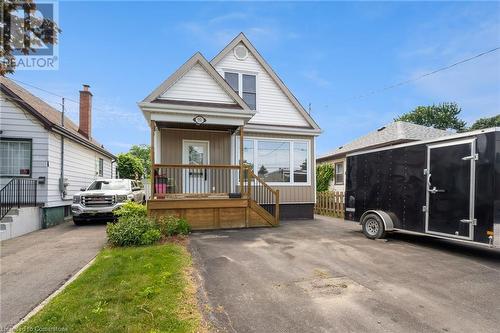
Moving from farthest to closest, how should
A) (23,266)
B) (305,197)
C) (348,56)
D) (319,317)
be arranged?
(348,56) < (305,197) < (23,266) < (319,317)

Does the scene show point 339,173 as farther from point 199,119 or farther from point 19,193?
point 19,193

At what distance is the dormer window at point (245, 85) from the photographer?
1316 cm

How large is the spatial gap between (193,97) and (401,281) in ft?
28.7

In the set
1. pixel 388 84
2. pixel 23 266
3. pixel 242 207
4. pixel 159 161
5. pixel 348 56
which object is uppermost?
pixel 348 56

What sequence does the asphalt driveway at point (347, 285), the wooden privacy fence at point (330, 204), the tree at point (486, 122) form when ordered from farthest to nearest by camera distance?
the tree at point (486, 122), the wooden privacy fence at point (330, 204), the asphalt driveway at point (347, 285)

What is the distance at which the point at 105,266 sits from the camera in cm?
557

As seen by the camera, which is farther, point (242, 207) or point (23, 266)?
point (242, 207)

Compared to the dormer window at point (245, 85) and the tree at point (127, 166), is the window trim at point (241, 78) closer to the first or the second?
the dormer window at point (245, 85)

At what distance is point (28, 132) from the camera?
11.4 m

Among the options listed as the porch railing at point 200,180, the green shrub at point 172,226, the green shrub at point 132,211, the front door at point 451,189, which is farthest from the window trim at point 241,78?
the front door at point 451,189

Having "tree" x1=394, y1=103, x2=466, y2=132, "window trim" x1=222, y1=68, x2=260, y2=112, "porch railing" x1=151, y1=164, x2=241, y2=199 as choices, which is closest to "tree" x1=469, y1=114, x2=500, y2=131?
"tree" x1=394, y1=103, x2=466, y2=132

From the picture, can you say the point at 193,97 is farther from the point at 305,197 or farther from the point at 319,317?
the point at 319,317

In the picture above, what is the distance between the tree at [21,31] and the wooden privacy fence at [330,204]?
1311 centimetres

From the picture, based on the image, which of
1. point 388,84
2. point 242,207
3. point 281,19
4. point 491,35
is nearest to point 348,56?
point 388,84
